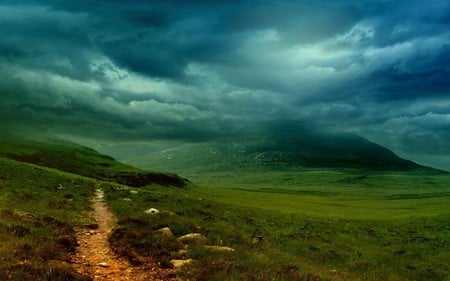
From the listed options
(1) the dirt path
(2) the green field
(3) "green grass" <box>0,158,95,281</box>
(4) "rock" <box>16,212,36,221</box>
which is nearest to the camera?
(3) "green grass" <box>0,158,95,281</box>

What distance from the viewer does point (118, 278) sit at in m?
15.9

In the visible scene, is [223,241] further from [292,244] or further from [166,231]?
[292,244]

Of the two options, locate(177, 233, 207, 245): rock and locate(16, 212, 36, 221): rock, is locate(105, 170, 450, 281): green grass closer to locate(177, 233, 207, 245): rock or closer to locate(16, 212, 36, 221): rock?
locate(177, 233, 207, 245): rock

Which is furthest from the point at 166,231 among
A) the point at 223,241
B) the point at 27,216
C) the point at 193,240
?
the point at 27,216

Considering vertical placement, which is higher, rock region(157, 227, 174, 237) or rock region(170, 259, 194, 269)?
rock region(157, 227, 174, 237)

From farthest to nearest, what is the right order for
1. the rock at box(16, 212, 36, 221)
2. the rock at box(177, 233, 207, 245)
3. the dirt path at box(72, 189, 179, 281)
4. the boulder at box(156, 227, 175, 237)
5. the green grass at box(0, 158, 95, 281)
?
1. the rock at box(16, 212, 36, 221)
2. the boulder at box(156, 227, 175, 237)
3. the rock at box(177, 233, 207, 245)
4. the dirt path at box(72, 189, 179, 281)
5. the green grass at box(0, 158, 95, 281)

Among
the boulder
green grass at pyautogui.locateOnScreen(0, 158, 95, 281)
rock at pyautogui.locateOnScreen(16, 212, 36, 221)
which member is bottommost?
the boulder

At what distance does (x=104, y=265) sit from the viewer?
1745 centimetres

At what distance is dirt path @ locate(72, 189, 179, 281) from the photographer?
1616cm

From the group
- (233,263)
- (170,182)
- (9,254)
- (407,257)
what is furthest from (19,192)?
(170,182)

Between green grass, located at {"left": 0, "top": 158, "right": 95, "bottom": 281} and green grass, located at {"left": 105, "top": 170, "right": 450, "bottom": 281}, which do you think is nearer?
green grass, located at {"left": 0, "top": 158, "right": 95, "bottom": 281}

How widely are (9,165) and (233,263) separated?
51.5m

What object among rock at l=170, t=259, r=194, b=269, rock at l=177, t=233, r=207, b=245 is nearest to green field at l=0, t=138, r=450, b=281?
rock at l=170, t=259, r=194, b=269

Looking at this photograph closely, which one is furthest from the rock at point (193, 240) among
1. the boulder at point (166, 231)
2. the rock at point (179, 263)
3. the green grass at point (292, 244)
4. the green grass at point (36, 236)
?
the green grass at point (36, 236)
